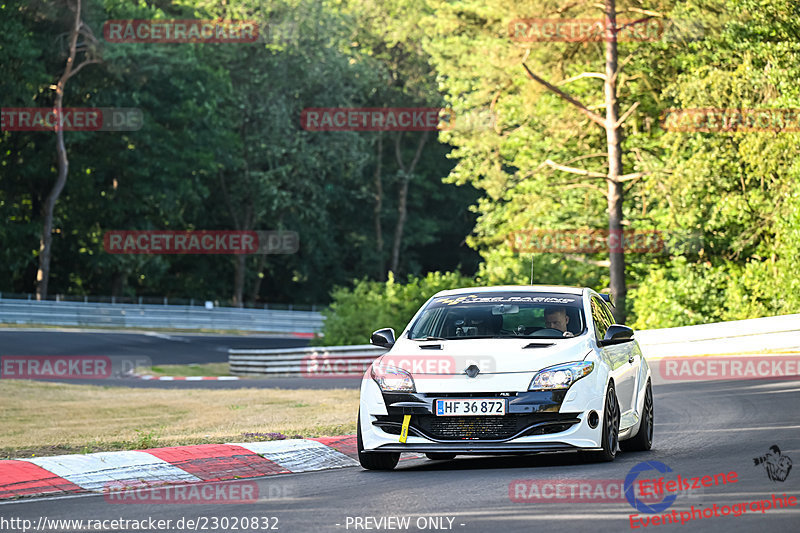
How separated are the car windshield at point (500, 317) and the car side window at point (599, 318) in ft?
0.59

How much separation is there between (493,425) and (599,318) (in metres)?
2.35

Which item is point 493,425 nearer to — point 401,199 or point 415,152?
point 401,199

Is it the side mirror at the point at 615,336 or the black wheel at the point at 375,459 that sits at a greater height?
the side mirror at the point at 615,336

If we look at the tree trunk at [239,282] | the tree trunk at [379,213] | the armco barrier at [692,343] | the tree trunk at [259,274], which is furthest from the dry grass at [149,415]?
the tree trunk at [379,213]

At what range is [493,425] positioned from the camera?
34.1 ft

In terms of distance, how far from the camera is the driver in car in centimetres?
1163

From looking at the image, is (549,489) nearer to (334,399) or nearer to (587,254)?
(334,399)

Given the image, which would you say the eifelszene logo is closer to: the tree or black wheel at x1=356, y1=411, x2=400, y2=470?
black wheel at x1=356, y1=411, x2=400, y2=470

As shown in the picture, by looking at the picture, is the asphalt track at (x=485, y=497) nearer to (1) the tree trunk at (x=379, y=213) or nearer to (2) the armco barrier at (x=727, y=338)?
(2) the armco barrier at (x=727, y=338)

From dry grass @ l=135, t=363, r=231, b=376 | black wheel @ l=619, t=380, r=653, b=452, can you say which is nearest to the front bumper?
black wheel @ l=619, t=380, r=653, b=452

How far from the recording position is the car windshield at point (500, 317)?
1157cm

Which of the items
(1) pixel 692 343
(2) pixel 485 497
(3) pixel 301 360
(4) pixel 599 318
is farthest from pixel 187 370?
(2) pixel 485 497

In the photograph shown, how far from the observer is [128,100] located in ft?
203

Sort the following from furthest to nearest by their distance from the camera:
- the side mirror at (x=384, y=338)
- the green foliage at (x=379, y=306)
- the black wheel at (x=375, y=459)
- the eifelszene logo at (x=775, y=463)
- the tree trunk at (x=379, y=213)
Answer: the tree trunk at (x=379, y=213) < the green foliage at (x=379, y=306) < the side mirror at (x=384, y=338) < the black wheel at (x=375, y=459) < the eifelszene logo at (x=775, y=463)
